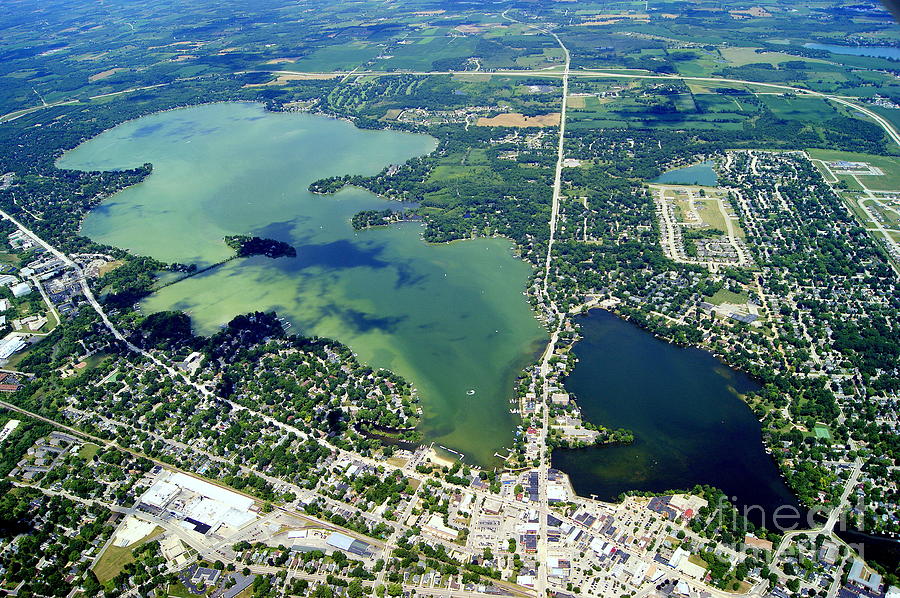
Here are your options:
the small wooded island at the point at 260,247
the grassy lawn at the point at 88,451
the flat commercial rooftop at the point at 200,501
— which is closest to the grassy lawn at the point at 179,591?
the flat commercial rooftop at the point at 200,501

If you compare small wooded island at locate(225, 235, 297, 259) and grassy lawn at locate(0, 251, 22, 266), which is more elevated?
small wooded island at locate(225, 235, 297, 259)

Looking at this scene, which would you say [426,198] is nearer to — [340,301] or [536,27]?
[340,301]

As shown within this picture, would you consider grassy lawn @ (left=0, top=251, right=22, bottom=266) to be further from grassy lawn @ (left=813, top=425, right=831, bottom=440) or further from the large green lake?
grassy lawn @ (left=813, top=425, right=831, bottom=440)

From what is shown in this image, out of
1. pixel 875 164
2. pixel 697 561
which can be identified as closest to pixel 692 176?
pixel 875 164

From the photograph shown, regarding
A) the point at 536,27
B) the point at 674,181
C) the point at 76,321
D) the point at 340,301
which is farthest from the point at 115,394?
the point at 536,27
